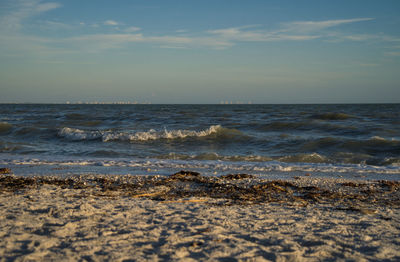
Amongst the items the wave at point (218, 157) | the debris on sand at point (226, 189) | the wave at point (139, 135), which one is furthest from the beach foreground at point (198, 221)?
the wave at point (139, 135)

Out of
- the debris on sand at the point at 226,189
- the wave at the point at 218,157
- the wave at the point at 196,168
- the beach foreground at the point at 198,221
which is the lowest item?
the wave at the point at 218,157

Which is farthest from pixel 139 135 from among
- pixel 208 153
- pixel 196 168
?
pixel 196 168

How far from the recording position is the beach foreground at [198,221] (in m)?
2.70

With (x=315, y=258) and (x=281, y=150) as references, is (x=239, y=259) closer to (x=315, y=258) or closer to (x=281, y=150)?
(x=315, y=258)

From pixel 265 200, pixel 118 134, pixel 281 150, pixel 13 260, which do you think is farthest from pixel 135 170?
pixel 118 134

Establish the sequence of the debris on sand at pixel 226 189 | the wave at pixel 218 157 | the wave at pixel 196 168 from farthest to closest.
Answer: the wave at pixel 218 157, the wave at pixel 196 168, the debris on sand at pixel 226 189

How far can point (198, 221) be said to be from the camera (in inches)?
137

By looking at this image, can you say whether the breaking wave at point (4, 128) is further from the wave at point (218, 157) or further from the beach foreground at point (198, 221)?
the beach foreground at point (198, 221)

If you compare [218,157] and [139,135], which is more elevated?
[139,135]

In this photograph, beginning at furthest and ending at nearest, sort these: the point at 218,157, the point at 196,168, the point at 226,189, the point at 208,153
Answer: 1. the point at 208,153
2. the point at 218,157
3. the point at 196,168
4. the point at 226,189

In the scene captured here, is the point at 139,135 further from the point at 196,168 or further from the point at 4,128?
the point at 4,128

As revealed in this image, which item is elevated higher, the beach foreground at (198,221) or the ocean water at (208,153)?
the beach foreground at (198,221)

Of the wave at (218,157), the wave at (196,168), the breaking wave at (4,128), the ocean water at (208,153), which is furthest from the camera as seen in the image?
the breaking wave at (4,128)

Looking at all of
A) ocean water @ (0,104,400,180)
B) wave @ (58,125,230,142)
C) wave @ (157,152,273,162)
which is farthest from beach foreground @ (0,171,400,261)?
wave @ (58,125,230,142)
